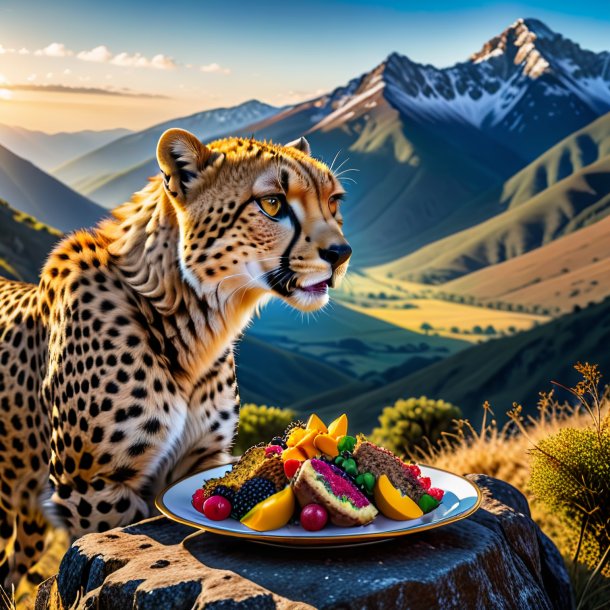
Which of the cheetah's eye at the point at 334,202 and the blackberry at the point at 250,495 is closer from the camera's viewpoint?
the blackberry at the point at 250,495

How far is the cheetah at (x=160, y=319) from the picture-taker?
439 centimetres

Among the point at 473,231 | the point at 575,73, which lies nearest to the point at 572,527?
the point at 473,231

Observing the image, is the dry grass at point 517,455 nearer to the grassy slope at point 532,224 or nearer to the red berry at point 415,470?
the red berry at point 415,470

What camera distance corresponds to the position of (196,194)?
14.9ft

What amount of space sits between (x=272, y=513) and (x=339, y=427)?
30.9 inches

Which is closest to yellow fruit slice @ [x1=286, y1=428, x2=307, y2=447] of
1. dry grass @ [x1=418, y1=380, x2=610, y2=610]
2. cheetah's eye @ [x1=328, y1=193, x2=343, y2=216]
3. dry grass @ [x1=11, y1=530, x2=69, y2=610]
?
cheetah's eye @ [x1=328, y1=193, x2=343, y2=216]

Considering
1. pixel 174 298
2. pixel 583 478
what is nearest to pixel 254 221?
pixel 174 298

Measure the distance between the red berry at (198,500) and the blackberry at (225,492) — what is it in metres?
0.11

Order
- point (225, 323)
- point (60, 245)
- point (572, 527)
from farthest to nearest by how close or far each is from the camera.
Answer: point (572, 527) → point (60, 245) → point (225, 323)

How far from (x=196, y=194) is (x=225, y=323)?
0.73m

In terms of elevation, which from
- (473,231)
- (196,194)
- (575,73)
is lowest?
(473,231)

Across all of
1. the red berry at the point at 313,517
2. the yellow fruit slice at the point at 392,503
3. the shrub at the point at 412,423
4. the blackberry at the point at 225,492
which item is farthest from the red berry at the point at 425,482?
the shrub at the point at 412,423

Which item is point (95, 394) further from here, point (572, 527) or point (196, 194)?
point (572, 527)

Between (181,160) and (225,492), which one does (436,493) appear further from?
(181,160)
